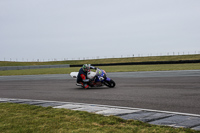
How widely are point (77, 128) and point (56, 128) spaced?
17.4 inches

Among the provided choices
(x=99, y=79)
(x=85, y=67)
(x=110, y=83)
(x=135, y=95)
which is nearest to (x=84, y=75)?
(x=85, y=67)

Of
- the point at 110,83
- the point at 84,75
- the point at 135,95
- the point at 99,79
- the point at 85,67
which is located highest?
the point at 85,67

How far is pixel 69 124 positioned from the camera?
18.4 feet

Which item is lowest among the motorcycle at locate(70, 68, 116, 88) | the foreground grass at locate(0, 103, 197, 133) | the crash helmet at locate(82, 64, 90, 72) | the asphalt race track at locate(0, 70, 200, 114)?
the asphalt race track at locate(0, 70, 200, 114)

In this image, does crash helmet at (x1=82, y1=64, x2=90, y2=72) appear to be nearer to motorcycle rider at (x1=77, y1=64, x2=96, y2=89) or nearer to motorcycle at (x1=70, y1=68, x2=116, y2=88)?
motorcycle rider at (x1=77, y1=64, x2=96, y2=89)

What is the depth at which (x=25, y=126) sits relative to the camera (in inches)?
221

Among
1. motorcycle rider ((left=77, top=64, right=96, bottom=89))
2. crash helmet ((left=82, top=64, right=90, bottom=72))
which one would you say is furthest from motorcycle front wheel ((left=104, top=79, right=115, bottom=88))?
crash helmet ((left=82, top=64, right=90, bottom=72))

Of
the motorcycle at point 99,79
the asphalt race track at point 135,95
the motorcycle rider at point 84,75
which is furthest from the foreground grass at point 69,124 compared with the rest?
the motorcycle rider at point 84,75

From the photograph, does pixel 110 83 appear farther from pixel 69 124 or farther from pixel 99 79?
pixel 69 124

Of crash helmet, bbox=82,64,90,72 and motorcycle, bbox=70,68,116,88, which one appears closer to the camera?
motorcycle, bbox=70,68,116,88

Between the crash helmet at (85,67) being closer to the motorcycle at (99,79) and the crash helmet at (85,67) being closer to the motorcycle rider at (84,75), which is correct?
the motorcycle rider at (84,75)

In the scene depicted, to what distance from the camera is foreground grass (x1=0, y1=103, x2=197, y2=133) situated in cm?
501

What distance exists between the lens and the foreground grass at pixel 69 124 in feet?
16.4

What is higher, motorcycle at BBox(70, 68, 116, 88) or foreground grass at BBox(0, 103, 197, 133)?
motorcycle at BBox(70, 68, 116, 88)
